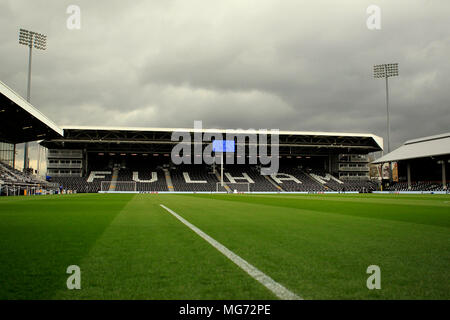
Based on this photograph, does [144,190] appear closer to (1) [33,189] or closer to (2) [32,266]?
(1) [33,189]

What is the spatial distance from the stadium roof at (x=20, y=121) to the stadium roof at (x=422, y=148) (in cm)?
5377

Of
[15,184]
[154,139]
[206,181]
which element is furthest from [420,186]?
[15,184]

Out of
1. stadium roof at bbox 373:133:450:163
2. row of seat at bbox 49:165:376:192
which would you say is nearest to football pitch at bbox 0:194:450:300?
row of seat at bbox 49:165:376:192

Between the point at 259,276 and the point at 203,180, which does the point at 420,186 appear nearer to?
the point at 203,180

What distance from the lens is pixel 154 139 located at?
182 ft

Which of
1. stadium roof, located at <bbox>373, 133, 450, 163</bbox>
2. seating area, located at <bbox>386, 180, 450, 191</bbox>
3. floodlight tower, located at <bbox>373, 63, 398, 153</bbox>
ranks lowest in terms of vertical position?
seating area, located at <bbox>386, 180, 450, 191</bbox>

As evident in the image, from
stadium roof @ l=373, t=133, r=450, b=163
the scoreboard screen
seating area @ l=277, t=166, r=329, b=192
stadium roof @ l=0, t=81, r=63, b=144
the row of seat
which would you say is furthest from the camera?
seating area @ l=277, t=166, r=329, b=192

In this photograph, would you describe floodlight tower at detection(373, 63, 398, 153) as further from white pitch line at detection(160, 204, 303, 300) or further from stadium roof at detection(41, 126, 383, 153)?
white pitch line at detection(160, 204, 303, 300)

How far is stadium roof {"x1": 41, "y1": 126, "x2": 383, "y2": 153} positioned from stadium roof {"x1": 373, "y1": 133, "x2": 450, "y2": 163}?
3743 millimetres

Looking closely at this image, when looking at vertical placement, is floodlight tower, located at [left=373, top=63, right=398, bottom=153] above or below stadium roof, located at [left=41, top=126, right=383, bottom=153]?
above

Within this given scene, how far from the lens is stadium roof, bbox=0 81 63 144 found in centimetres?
2697

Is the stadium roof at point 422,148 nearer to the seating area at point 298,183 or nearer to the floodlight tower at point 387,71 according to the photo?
the floodlight tower at point 387,71
